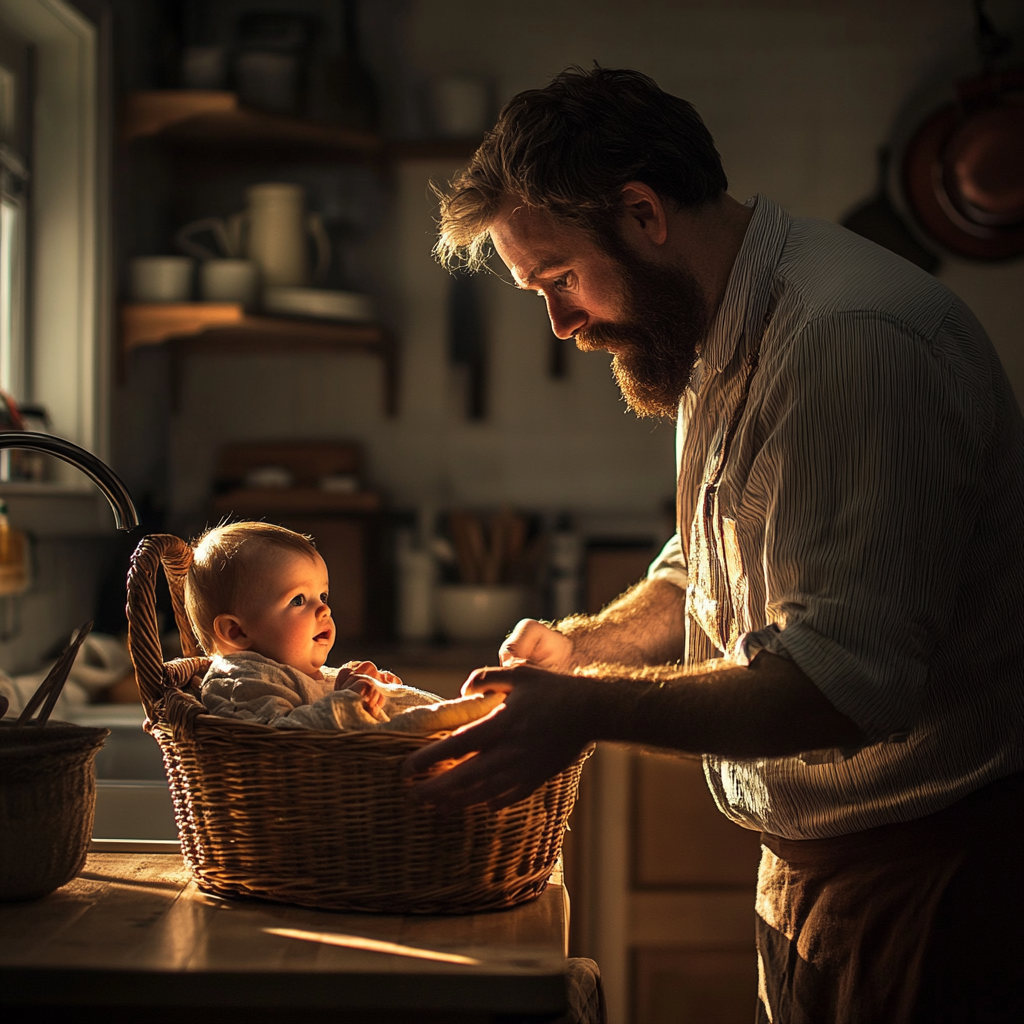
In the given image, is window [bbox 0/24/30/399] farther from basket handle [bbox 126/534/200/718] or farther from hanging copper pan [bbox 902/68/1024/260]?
hanging copper pan [bbox 902/68/1024/260]

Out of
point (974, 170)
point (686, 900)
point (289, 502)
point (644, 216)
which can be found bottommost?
point (686, 900)

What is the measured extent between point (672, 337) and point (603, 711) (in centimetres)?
45

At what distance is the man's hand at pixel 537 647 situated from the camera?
117 centimetres

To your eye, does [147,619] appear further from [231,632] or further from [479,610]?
[479,610]

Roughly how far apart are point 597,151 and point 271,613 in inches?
21.3

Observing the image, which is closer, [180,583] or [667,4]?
[180,583]

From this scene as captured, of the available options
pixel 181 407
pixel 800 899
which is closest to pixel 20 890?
pixel 800 899

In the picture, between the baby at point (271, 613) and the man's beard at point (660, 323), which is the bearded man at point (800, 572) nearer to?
the man's beard at point (660, 323)

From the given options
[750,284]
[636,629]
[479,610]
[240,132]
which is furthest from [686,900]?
Result: [240,132]

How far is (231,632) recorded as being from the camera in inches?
42.9

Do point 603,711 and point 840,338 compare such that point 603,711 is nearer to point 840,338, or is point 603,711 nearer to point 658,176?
point 840,338

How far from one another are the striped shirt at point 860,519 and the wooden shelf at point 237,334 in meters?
1.34

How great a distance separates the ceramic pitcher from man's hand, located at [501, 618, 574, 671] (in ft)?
4.65

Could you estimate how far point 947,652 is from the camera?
0.95 m
